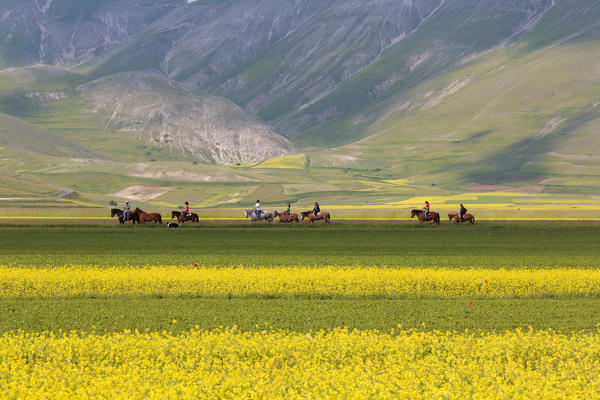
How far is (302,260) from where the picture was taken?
151 ft

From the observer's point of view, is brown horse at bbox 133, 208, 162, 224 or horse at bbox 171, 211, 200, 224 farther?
horse at bbox 171, 211, 200, 224

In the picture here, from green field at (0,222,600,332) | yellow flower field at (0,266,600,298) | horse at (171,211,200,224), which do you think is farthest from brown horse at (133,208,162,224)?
yellow flower field at (0,266,600,298)

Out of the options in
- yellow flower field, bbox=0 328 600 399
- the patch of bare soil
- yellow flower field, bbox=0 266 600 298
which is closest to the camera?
yellow flower field, bbox=0 328 600 399

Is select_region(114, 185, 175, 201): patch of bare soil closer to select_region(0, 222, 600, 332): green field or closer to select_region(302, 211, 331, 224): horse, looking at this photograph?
select_region(302, 211, 331, 224): horse

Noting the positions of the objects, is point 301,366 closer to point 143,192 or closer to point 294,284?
point 294,284

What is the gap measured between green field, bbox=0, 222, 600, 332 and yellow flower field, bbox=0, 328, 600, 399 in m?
3.27

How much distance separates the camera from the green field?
1045 inches

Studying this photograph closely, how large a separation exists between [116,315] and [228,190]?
156m

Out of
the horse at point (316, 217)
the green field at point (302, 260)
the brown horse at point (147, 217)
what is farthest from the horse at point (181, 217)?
the horse at point (316, 217)

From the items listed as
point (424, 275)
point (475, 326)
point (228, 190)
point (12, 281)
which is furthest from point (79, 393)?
point (228, 190)

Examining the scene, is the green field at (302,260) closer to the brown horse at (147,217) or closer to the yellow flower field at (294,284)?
the yellow flower field at (294,284)

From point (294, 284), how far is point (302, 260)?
11665mm

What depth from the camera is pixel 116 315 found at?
90.9 ft

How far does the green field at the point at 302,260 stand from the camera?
26.5 meters
